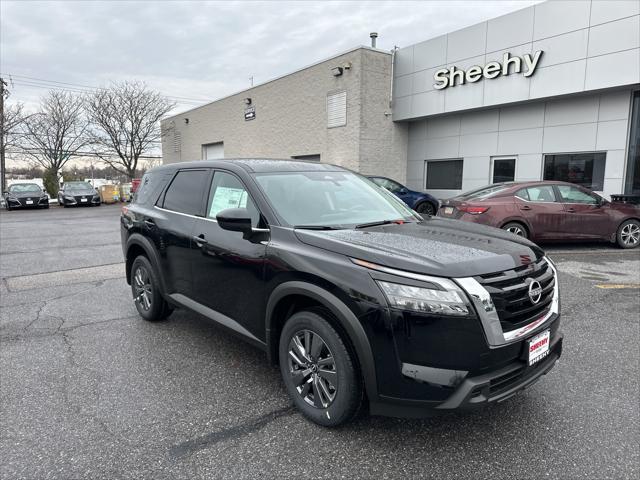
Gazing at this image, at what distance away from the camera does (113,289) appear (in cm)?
649

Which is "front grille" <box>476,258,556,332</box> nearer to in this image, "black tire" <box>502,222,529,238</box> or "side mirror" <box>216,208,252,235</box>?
"side mirror" <box>216,208,252,235</box>

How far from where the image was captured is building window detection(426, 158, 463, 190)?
1630 cm

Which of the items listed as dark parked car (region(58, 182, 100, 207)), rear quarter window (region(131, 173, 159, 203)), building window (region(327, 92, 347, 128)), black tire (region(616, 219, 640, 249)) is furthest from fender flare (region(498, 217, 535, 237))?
dark parked car (region(58, 182, 100, 207))

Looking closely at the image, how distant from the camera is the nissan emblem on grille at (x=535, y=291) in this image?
105 inches

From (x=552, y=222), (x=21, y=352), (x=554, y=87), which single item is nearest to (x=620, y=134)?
(x=554, y=87)

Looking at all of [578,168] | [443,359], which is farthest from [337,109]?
[443,359]

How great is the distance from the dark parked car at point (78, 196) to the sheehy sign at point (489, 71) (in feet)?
66.3

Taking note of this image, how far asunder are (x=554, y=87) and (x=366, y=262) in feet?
41.6

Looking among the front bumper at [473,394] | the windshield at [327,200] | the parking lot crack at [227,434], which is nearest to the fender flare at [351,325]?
the front bumper at [473,394]

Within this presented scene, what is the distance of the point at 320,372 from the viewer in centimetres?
285

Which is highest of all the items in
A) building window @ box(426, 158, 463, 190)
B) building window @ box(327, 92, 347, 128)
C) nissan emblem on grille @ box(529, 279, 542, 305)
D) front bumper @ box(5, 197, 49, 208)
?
building window @ box(327, 92, 347, 128)

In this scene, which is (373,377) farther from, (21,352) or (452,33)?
(452,33)

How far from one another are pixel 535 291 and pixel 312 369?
1464 millimetres

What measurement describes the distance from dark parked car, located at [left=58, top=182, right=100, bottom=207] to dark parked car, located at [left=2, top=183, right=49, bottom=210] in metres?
1.05
